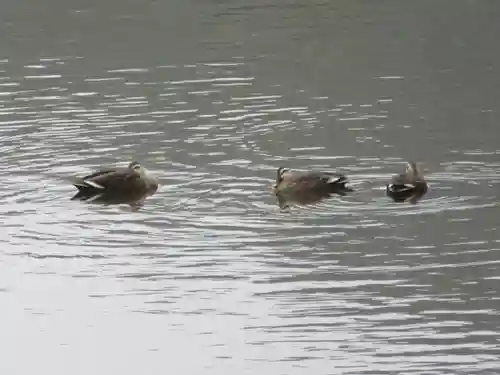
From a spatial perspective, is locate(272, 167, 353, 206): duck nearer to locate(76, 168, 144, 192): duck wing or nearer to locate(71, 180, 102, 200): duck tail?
locate(76, 168, 144, 192): duck wing

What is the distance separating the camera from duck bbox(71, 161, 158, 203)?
13.0m

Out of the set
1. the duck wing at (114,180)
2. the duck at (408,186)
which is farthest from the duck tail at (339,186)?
the duck wing at (114,180)

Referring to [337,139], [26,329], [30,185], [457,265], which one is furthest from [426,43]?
[26,329]

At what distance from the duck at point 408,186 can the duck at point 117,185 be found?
93.6 inches

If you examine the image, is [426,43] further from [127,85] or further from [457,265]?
[457,265]

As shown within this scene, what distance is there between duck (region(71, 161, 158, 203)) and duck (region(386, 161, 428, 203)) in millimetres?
2377

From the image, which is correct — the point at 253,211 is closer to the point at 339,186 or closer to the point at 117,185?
the point at 339,186

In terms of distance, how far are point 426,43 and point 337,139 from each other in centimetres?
635

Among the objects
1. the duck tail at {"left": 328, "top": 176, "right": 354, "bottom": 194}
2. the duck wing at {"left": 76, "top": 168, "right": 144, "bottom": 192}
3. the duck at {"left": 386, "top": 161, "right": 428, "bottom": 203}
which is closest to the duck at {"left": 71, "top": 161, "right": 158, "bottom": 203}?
the duck wing at {"left": 76, "top": 168, "right": 144, "bottom": 192}

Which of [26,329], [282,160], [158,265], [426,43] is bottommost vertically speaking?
[26,329]

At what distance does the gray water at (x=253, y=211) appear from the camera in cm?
909

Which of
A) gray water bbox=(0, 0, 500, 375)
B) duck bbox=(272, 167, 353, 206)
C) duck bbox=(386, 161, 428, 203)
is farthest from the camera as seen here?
duck bbox=(272, 167, 353, 206)

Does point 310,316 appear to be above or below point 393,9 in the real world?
below

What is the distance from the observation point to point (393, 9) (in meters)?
24.2
